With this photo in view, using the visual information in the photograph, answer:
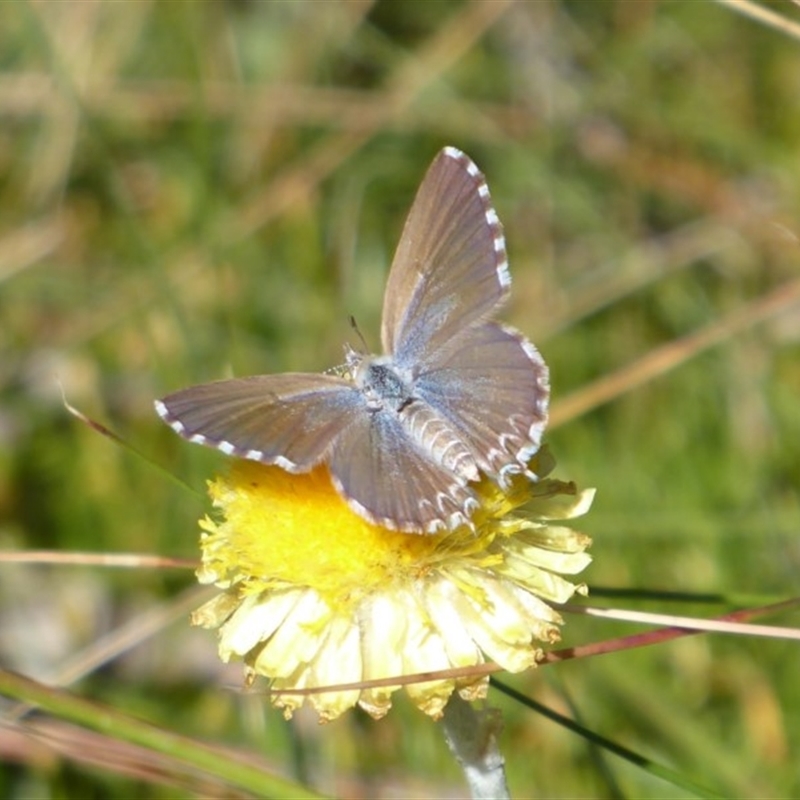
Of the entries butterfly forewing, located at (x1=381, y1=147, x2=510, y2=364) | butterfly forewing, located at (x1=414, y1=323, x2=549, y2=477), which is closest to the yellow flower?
butterfly forewing, located at (x1=414, y1=323, x2=549, y2=477)

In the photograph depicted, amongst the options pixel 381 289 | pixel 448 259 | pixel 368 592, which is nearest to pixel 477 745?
pixel 368 592

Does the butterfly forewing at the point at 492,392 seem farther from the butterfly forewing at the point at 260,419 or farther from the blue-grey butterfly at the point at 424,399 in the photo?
the butterfly forewing at the point at 260,419

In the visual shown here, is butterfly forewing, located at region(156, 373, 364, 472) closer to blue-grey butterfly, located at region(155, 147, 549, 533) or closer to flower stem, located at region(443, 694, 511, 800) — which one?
blue-grey butterfly, located at region(155, 147, 549, 533)

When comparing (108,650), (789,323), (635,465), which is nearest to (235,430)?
(108,650)

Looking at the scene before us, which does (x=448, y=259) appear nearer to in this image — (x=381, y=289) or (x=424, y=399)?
(x=424, y=399)


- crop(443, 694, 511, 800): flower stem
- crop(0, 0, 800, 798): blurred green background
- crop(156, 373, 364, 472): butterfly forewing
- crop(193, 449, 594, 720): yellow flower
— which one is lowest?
crop(443, 694, 511, 800): flower stem

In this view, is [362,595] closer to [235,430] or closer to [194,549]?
[235,430]
